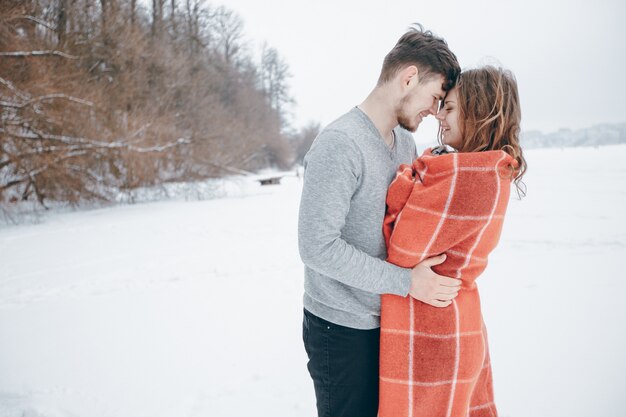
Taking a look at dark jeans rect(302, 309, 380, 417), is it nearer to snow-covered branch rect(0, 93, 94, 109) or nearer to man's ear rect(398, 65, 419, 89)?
man's ear rect(398, 65, 419, 89)

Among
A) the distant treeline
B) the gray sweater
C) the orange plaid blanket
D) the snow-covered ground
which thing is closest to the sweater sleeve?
the gray sweater

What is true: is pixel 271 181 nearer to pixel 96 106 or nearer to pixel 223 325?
pixel 96 106

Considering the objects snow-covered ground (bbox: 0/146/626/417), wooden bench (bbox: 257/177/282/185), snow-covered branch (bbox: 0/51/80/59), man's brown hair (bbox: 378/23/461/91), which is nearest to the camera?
man's brown hair (bbox: 378/23/461/91)

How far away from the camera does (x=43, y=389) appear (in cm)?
280

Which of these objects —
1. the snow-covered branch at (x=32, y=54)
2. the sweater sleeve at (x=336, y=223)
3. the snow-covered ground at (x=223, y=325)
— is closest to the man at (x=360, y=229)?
the sweater sleeve at (x=336, y=223)

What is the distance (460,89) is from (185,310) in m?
3.79

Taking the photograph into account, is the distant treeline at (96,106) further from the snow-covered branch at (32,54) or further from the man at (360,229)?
the man at (360,229)

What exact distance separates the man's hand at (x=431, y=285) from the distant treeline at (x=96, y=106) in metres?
11.4

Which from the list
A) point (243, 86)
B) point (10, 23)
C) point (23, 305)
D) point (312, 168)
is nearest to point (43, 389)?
point (23, 305)

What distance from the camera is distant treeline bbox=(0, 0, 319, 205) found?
9609 millimetres

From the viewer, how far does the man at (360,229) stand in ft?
4.11

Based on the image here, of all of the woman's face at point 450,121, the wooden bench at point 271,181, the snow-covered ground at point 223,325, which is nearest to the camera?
the woman's face at point 450,121

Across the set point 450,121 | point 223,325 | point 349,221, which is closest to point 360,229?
point 349,221

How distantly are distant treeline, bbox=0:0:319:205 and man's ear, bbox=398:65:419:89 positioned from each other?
11.2m
